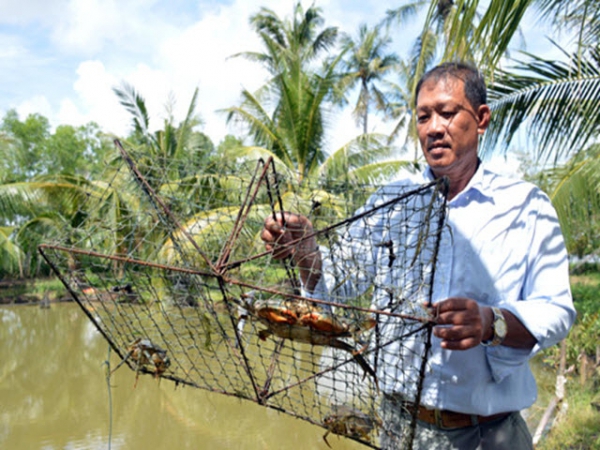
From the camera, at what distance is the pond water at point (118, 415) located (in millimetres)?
5883

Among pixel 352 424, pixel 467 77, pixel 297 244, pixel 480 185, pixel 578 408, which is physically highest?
pixel 467 77

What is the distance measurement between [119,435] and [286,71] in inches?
337

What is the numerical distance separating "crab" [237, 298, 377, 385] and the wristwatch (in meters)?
0.29

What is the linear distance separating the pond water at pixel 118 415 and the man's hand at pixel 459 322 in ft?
14.2

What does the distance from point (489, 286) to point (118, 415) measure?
257 inches

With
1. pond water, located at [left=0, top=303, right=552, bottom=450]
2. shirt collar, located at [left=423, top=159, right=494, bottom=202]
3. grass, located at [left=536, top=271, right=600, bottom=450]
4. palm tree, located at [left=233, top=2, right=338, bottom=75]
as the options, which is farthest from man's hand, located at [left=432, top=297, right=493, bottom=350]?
palm tree, located at [left=233, top=2, right=338, bottom=75]

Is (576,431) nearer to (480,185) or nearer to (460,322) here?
(480,185)

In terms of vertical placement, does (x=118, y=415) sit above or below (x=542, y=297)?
below

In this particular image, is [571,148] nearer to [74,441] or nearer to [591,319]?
[591,319]

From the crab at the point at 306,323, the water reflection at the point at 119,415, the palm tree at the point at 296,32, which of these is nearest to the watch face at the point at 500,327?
the crab at the point at 306,323

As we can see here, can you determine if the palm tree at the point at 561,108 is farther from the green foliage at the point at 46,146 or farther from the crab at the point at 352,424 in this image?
the green foliage at the point at 46,146

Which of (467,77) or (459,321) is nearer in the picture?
(459,321)

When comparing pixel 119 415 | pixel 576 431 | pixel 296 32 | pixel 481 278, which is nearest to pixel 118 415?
pixel 119 415

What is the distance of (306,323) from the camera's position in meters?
1.33
